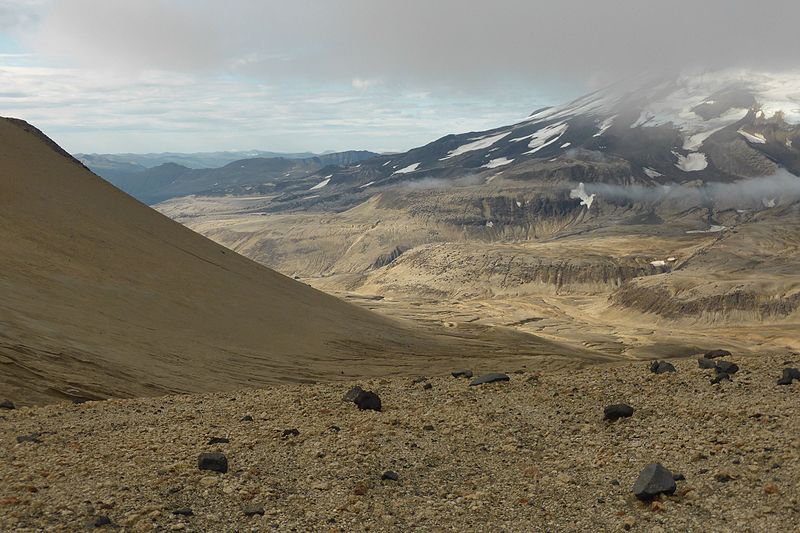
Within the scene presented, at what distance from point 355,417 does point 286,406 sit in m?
1.77

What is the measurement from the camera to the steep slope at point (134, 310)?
2092cm

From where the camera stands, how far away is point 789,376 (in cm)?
1466

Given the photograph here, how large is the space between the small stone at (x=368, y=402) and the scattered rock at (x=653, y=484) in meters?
5.96

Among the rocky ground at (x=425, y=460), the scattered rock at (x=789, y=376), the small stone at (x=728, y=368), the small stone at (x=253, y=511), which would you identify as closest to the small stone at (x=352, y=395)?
the rocky ground at (x=425, y=460)

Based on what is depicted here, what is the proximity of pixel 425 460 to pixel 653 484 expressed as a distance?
3489 millimetres

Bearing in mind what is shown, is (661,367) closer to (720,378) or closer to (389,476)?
(720,378)

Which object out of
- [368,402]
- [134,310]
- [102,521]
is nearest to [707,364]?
[368,402]

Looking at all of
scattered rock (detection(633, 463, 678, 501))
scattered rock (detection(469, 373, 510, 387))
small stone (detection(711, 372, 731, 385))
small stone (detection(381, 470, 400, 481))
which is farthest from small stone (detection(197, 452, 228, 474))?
small stone (detection(711, 372, 731, 385))

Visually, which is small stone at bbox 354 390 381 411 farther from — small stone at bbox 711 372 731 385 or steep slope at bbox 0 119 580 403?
steep slope at bbox 0 119 580 403

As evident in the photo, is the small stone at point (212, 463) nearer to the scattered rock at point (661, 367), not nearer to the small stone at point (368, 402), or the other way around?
the small stone at point (368, 402)

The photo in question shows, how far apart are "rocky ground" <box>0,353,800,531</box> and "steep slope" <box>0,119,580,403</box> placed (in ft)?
18.5

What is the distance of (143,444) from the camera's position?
39.9ft

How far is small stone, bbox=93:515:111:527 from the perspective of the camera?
862 cm

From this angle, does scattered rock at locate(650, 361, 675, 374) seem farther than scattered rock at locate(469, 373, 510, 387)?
No
